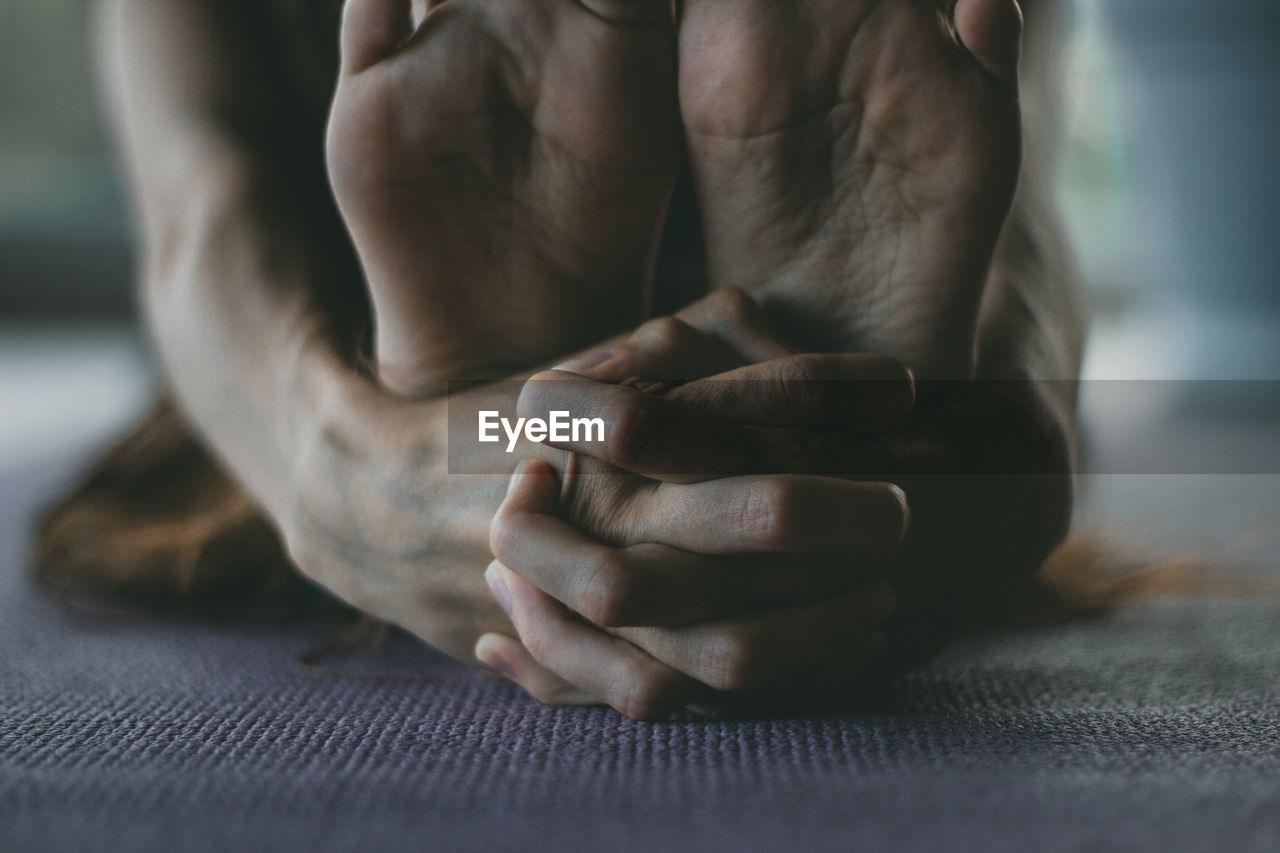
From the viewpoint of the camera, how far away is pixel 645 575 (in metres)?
0.41

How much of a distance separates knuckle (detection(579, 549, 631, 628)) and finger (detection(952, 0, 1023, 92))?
0.26 m

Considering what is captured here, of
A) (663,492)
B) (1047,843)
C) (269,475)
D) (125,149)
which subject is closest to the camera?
(1047,843)

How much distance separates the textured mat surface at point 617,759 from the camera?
0.32 metres

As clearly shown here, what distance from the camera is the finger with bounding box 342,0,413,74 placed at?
477 mm

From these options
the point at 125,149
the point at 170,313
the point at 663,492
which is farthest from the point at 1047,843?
the point at 125,149

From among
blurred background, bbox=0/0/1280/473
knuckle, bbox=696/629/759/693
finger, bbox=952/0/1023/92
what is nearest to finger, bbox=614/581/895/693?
knuckle, bbox=696/629/759/693

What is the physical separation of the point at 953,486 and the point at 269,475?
0.38m

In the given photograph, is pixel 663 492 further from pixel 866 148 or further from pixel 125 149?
pixel 125 149

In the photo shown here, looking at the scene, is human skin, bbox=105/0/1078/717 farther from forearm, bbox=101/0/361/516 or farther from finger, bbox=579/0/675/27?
finger, bbox=579/0/675/27

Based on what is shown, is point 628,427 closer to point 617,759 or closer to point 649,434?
point 649,434

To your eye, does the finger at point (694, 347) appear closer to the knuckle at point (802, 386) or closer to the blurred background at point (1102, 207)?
the knuckle at point (802, 386)

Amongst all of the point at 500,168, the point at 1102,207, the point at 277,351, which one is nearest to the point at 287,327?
the point at 277,351

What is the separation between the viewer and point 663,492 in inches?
16.8

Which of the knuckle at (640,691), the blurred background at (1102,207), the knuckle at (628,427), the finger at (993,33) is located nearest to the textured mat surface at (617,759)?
the knuckle at (640,691)
